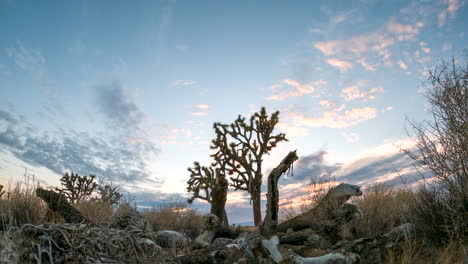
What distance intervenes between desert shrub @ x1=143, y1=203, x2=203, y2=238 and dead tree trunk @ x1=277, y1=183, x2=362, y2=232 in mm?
10170

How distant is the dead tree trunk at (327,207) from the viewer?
9.80 metres

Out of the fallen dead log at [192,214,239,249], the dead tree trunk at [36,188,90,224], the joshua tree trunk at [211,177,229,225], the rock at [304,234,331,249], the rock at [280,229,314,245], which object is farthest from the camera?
the joshua tree trunk at [211,177,229,225]

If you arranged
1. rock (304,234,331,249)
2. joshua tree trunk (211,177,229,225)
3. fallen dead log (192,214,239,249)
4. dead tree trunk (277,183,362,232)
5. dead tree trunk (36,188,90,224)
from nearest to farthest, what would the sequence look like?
rock (304,234,331,249), dead tree trunk (36,188,90,224), dead tree trunk (277,183,362,232), fallen dead log (192,214,239,249), joshua tree trunk (211,177,229,225)

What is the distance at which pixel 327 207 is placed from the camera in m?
9.86

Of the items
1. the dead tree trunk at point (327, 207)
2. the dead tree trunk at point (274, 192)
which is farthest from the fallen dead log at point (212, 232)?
the dead tree trunk at point (327, 207)

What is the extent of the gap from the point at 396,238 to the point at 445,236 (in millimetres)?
1126

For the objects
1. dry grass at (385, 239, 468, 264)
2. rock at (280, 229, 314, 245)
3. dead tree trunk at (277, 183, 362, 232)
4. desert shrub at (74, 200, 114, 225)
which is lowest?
dry grass at (385, 239, 468, 264)

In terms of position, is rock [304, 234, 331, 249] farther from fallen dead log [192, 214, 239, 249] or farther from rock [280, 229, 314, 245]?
fallen dead log [192, 214, 239, 249]

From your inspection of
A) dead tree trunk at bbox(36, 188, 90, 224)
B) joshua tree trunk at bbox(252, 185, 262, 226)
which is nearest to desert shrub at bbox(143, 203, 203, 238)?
joshua tree trunk at bbox(252, 185, 262, 226)

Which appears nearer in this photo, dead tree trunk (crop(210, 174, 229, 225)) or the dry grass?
the dry grass

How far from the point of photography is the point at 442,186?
7504 mm

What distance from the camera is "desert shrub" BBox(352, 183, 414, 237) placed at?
909 cm

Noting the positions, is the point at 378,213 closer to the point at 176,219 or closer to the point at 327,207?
the point at 327,207

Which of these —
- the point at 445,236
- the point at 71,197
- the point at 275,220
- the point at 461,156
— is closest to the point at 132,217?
the point at 275,220
